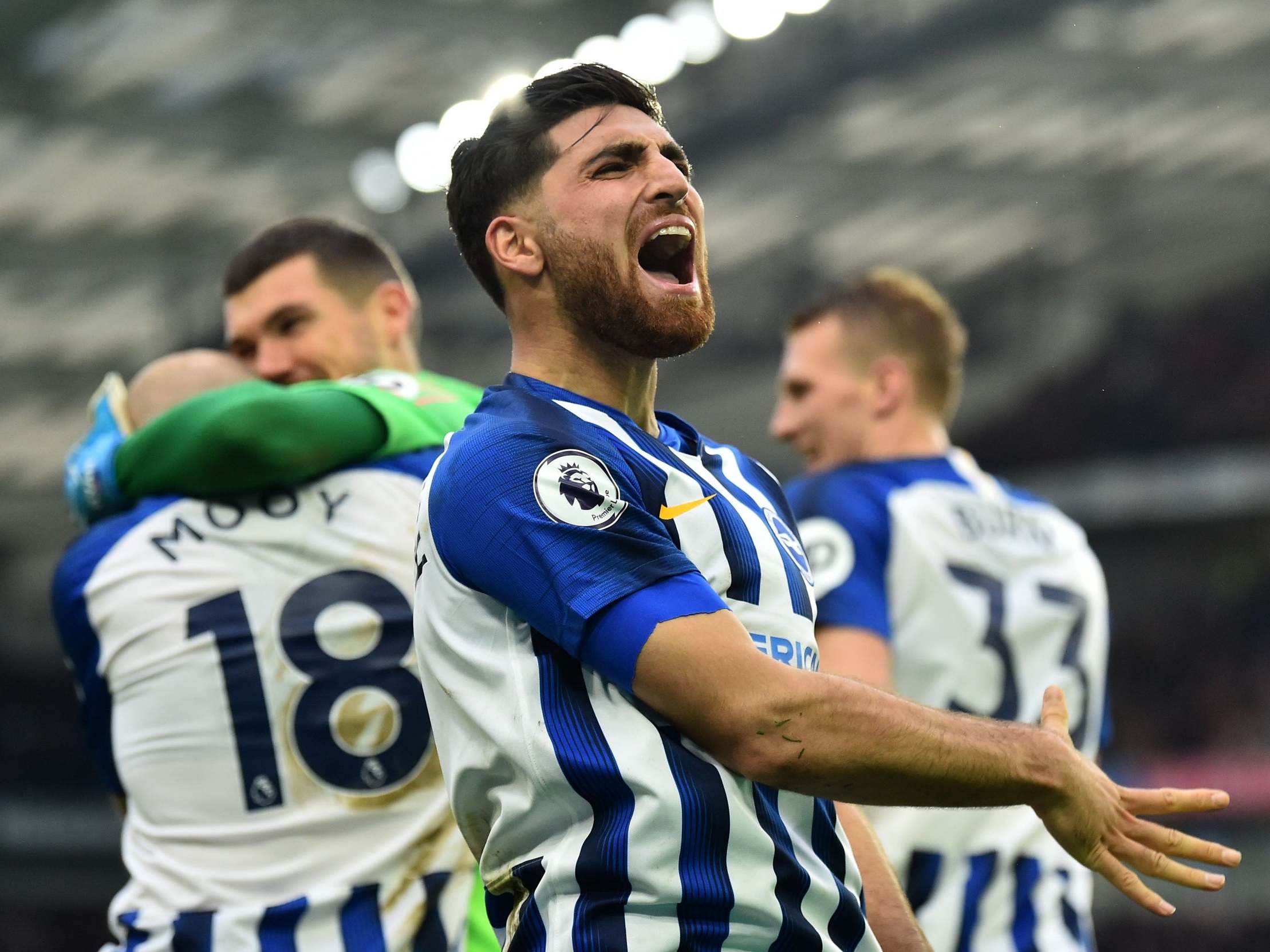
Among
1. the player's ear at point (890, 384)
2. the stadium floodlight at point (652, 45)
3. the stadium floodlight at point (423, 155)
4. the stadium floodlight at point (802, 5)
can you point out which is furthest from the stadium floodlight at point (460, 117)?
the player's ear at point (890, 384)

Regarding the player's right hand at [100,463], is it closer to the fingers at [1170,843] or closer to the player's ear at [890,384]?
the player's ear at [890,384]

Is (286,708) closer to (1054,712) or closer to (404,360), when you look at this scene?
(404,360)

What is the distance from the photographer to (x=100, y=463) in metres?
3.13

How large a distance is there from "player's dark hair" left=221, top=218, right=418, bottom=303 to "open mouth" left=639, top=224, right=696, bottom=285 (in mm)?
1308

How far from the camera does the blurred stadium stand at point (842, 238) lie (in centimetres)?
1356

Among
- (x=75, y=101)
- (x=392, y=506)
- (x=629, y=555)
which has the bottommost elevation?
(x=629, y=555)

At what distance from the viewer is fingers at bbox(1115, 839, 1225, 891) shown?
1939 mm

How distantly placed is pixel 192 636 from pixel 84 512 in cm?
48

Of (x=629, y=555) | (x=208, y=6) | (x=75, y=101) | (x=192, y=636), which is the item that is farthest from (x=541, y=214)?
(x=75, y=101)

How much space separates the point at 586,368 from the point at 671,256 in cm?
26

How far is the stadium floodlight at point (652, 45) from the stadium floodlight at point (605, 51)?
41mm

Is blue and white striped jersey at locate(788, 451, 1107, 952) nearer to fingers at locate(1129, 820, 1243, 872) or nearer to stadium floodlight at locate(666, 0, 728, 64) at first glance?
fingers at locate(1129, 820, 1243, 872)

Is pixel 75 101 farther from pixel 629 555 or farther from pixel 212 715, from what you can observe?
pixel 629 555

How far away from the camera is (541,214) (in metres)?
2.28
